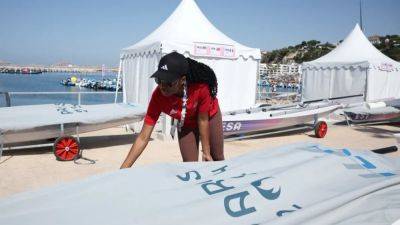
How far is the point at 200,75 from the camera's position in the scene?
2902 millimetres

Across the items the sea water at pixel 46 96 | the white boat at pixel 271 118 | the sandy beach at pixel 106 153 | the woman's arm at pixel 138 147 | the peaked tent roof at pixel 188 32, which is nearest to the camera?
the woman's arm at pixel 138 147

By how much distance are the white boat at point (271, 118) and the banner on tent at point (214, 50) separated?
195 cm

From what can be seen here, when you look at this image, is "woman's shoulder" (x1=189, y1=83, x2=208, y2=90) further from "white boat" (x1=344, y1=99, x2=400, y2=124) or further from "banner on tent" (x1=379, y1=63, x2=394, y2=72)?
"banner on tent" (x1=379, y1=63, x2=394, y2=72)

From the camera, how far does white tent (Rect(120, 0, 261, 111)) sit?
983 centimetres

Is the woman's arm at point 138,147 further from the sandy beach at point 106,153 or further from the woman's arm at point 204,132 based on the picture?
the sandy beach at point 106,153

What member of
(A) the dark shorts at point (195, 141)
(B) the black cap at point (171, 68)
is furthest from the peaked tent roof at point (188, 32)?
(B) the black cap at point (171, 68)

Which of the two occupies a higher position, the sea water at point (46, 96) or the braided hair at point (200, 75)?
the braided hair at point (200, 75)

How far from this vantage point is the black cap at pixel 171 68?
247cm

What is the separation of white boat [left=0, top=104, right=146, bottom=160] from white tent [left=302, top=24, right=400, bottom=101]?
10272mm

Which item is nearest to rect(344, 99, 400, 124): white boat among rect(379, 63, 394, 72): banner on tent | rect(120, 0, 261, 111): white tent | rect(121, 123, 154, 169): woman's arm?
rect(379, 63, 394, 72): banner on tent

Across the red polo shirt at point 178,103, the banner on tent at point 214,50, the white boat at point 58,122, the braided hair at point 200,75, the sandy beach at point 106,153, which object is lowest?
the sandy beach at point 106,153

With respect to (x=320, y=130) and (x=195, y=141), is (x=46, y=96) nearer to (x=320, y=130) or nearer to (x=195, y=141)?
(x=320, y=130)

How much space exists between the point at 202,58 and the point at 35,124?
188 inches

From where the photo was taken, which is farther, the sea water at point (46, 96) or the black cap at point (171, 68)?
the sea water at point (46, 96)
